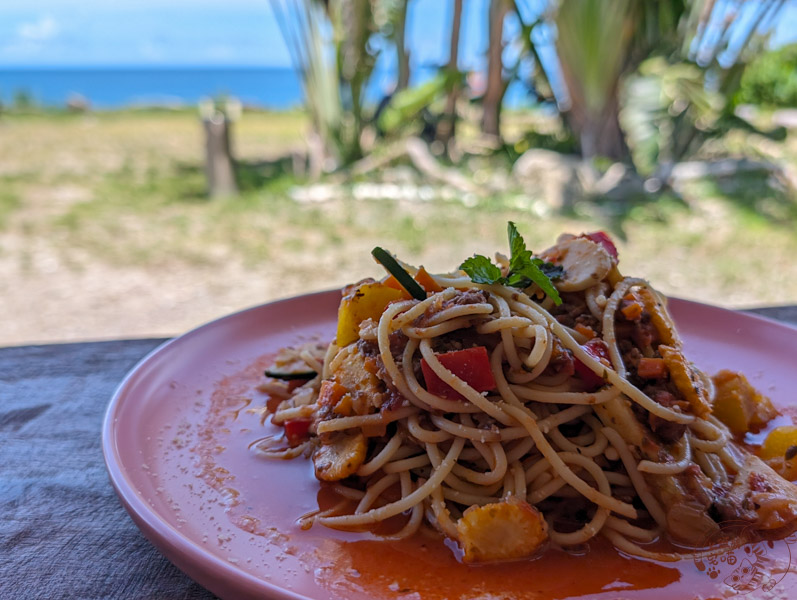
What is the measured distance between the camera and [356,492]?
1733 millimetres

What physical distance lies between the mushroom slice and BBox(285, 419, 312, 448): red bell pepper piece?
82 centimetres

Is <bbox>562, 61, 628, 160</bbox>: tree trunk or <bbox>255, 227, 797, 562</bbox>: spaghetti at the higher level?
<bbox>562, 61, 628, 160</bbox>: tree trunk

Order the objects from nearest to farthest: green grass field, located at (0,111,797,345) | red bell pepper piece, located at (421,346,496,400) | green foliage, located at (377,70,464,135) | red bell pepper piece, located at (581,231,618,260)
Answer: red bell pepper piece, located at (421,346,496,400) → red bell pepper piece, located at (581,231,618,260) → green grass field, located at (0,111,797,345) → green foliage, located at (377,70,464,135)

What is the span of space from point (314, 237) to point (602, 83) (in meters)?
4.15

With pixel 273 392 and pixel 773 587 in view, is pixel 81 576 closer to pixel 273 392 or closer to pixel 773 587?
pixel 273 392

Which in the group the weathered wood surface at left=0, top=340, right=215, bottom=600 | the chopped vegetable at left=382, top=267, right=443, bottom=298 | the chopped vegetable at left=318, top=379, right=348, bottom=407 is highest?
the chopped vegetable at left=382, top=267, right=443, bottom=298

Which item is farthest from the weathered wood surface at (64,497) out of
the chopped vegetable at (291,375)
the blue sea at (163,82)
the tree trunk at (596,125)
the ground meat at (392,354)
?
the blue sea at (163,82)

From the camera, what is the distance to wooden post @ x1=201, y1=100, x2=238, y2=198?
9.78 metres

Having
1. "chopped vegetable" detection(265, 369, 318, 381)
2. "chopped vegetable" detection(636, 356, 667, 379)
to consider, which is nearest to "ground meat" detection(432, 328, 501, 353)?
"chopped vegetable" detection(636, 356, 667, 379)

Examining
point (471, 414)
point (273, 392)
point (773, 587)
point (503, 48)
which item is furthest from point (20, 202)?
point (773, 587)

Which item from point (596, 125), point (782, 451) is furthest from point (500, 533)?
point (596, 125)

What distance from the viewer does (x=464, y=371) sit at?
1.74 meters

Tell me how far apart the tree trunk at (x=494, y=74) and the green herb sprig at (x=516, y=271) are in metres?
8.62

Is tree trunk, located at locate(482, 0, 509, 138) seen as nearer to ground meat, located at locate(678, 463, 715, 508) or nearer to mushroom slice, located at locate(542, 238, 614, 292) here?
mushroom slice, located at locate(542, 238, 614, 292)
